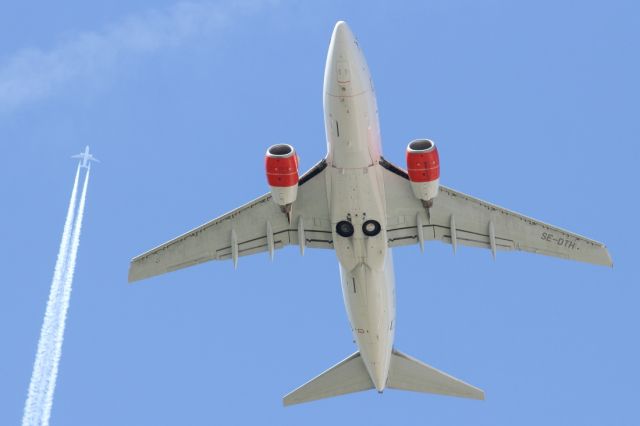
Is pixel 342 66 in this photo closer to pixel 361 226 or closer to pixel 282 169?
pixel 282 169

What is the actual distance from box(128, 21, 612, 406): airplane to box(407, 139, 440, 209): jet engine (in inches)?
1.4

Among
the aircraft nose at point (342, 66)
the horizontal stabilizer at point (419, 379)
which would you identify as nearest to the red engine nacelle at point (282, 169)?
the aircraft nose at point (342, 66)

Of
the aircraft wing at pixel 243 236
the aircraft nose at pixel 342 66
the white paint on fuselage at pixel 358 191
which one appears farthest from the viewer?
the aircraft wing at pixel 243 236

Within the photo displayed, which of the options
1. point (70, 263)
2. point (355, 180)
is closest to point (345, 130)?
point (355, 180)

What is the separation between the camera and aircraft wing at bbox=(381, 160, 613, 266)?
48594 mm

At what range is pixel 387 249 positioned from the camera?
47.6 metres

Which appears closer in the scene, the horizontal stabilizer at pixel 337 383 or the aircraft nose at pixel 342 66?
the aircraft nose at pixel 342 66

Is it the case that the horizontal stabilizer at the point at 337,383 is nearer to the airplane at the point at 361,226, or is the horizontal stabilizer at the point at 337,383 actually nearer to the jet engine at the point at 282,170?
the airplane at the point at 361,226

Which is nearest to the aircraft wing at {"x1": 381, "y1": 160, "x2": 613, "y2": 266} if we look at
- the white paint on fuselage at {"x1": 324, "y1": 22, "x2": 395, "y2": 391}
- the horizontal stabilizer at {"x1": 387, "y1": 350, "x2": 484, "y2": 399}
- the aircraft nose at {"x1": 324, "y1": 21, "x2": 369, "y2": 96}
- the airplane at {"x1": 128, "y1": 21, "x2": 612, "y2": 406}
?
the airplane at {"x1": 128, "y1": 21, "x2": 612, "y2": 406}

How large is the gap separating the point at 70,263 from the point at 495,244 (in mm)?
19056

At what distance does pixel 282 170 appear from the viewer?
4469 cm

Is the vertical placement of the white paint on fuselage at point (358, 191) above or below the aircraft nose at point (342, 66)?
below

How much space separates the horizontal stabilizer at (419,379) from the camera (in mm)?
52375

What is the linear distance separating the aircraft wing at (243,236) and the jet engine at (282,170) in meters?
2.64
